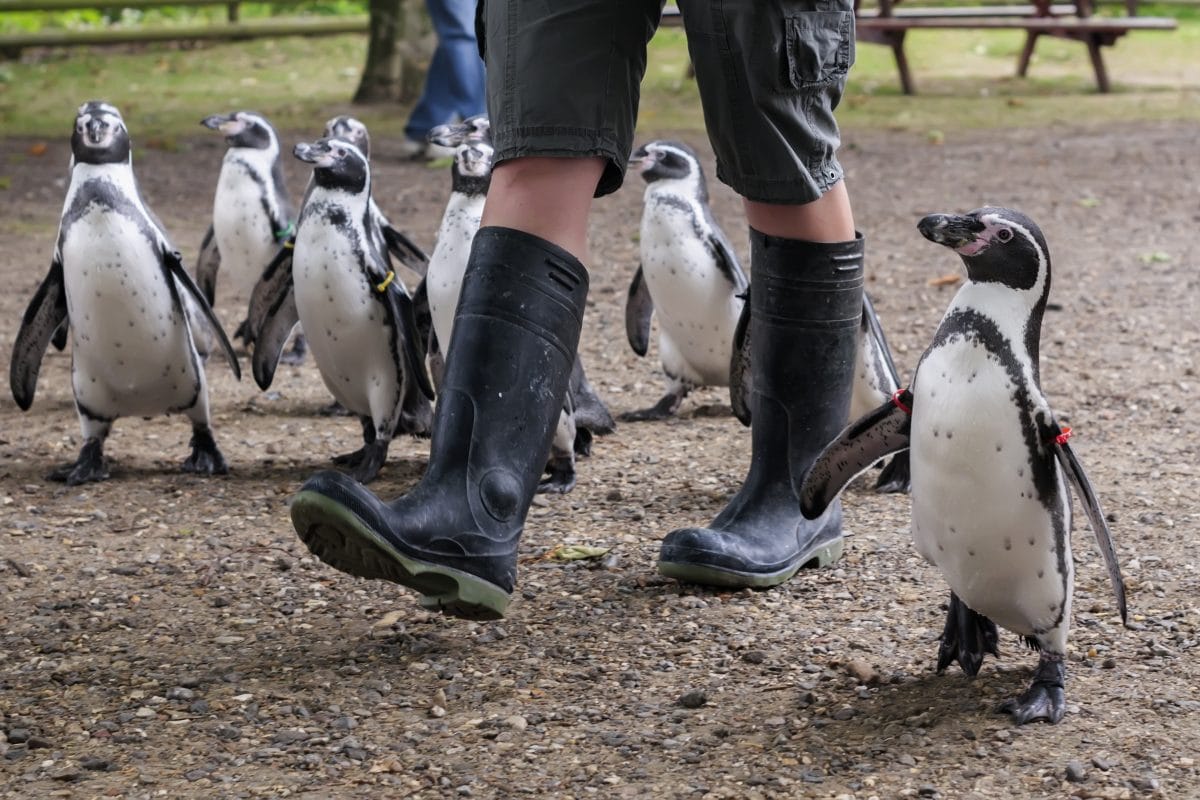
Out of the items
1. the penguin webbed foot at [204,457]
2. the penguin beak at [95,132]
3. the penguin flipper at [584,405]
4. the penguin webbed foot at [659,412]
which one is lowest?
the penguin webbed foot at [659,412]

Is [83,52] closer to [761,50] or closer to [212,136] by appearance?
[212,136]

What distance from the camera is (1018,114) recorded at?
1027cm

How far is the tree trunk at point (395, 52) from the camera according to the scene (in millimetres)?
10508

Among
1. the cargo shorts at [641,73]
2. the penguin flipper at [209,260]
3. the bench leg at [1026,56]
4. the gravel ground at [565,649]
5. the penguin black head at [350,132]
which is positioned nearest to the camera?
the gravel ground at [565,649]

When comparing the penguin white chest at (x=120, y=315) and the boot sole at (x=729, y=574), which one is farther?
the penguin white chest at (x=120, y=315)

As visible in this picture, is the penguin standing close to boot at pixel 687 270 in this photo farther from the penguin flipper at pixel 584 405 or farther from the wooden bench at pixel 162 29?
the wooden bench at pixel 162 29

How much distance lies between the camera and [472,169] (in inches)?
144

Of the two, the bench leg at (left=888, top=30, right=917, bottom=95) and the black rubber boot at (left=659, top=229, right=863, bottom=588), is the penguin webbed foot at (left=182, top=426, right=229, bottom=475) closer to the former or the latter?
the black rubber boot at (left=659, top=229, right=863, bottom=588)

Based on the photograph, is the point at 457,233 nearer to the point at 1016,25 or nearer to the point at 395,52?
the point at 395,52

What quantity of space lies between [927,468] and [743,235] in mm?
4485

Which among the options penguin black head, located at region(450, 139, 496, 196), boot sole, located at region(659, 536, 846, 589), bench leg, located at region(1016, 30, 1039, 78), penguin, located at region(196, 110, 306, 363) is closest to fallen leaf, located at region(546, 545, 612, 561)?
boot sole, located at region(659, 536, 846, 589)

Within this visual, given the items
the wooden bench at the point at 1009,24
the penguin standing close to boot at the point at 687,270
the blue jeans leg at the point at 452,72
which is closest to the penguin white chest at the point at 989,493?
the penguin standing close to boot at the point at 687,270

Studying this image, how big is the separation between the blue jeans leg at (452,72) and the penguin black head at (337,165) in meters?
4.65

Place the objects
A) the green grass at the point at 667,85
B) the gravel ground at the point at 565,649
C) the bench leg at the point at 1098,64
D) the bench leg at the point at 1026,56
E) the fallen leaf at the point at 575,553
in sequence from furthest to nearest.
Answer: the bench leg at the point at 1026,56, the bench leg at the point at 1098,64, the green grass at the point at 667,85, the fallen leaf at the point at 575,553, the gravel ground at the point at 565,649
